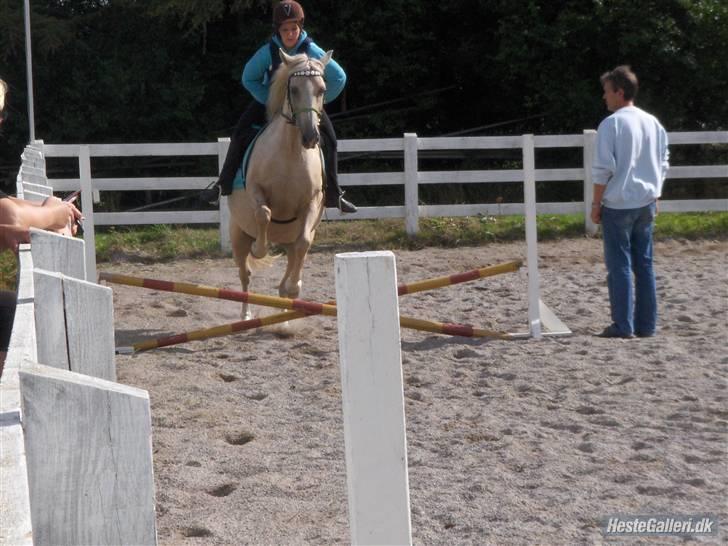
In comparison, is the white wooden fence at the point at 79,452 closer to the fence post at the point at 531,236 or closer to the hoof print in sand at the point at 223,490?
the hoof print in sand at the point at 223,490

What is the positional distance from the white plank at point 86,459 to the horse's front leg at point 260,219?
19.1ft

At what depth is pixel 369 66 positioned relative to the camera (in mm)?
19703

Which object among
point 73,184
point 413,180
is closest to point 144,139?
point 73,184

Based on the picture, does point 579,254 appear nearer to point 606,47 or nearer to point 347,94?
point 606,47

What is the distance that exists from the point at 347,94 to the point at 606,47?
5.39 metres

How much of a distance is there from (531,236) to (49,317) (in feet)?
17.3

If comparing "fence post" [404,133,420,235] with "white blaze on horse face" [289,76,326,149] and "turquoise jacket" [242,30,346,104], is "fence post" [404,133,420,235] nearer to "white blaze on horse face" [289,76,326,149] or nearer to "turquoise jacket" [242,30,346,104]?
"turquoise jacket" [242,30,346,104]

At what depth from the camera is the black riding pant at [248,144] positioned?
8109 millimetres

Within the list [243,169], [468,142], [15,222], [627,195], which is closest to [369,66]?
[468,142]

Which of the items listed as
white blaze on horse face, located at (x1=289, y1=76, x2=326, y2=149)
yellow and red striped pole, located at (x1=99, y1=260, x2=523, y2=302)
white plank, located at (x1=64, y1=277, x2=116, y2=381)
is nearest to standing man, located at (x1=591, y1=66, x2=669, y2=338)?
yellow and red striped pole, located at (x1=99, y1=260, x2=523, y2=302)

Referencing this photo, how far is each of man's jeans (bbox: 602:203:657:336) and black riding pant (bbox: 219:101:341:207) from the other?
223 cm

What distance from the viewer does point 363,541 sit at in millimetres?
2014

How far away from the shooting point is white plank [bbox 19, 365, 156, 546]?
1.67 meters

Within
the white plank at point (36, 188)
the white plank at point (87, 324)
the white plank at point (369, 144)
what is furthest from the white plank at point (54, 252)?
the white plank at point (369, 144)
